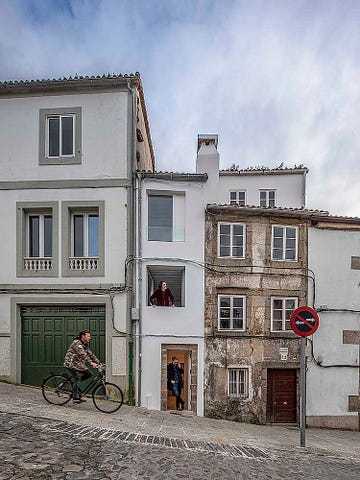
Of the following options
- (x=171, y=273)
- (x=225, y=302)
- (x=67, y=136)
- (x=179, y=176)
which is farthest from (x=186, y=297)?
(x=67, y=136)

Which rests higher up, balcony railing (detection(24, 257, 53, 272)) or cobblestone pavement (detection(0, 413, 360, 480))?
balcony railing (detection(24, 257, 53, 272))

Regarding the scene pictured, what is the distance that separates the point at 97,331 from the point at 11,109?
26.4 feet

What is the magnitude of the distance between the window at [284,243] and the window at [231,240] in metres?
1.20

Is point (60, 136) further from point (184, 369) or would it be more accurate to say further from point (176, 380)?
point (184, 369)

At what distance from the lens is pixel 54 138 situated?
39.6ft

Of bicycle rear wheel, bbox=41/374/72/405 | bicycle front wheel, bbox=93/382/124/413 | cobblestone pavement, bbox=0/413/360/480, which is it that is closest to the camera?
cobblestone pavement, bbox=0/413/360/480

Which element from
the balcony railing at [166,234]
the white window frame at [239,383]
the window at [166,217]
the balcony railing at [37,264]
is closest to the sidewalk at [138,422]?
the white window frame at [239,383]

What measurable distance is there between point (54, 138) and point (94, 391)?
26.8 feet

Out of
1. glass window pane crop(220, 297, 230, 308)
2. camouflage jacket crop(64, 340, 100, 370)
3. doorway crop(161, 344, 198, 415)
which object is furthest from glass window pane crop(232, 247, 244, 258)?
camouflage jacket crop(64, 340, 100, 370)

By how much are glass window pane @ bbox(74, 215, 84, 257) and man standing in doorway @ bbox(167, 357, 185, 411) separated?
488cm

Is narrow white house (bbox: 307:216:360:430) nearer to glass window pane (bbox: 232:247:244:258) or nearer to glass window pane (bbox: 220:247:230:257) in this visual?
glass window pane (bbox: 232:247:244:258)

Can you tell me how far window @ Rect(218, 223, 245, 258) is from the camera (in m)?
12.7

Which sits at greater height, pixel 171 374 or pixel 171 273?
pixel 171 273

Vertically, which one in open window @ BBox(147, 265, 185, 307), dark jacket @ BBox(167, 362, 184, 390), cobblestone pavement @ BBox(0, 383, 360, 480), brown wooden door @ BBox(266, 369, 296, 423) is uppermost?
open window @ BBox(147, 265, 185, 307)
